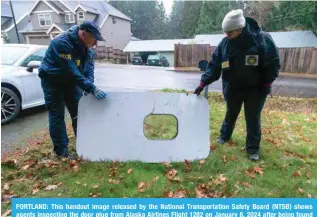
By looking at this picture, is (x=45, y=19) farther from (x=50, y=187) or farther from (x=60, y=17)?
(x=50, y=187)

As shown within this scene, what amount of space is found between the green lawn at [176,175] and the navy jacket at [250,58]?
99cm

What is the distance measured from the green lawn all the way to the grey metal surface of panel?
0.13 metres

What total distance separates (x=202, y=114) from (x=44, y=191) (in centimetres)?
192

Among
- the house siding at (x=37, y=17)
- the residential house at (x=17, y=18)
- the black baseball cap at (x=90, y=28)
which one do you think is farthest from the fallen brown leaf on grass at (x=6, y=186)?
the residential house at (x=17, y=18)

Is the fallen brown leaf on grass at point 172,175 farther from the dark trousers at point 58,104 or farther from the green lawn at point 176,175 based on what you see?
the dark trousers at point 58,104

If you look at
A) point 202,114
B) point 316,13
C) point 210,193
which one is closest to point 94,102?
point 202,114

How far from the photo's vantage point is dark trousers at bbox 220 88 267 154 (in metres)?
2.98

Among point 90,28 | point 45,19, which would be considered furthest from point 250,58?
point 45,19

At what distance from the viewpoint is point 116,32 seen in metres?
30.8

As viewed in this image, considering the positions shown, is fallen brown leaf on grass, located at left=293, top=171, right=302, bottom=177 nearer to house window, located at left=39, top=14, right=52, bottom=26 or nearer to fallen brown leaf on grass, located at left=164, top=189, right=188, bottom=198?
fallen brown leaf on grass, located at left=164, top=189, right=188, bottom=198

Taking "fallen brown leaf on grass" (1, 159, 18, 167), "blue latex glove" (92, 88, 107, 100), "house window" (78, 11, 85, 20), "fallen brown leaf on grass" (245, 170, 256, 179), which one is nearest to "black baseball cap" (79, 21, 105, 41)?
"blue latex glove" (92, 88, 107, 100)

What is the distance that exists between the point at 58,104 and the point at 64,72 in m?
0.39

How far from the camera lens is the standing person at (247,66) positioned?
2.71 meters
